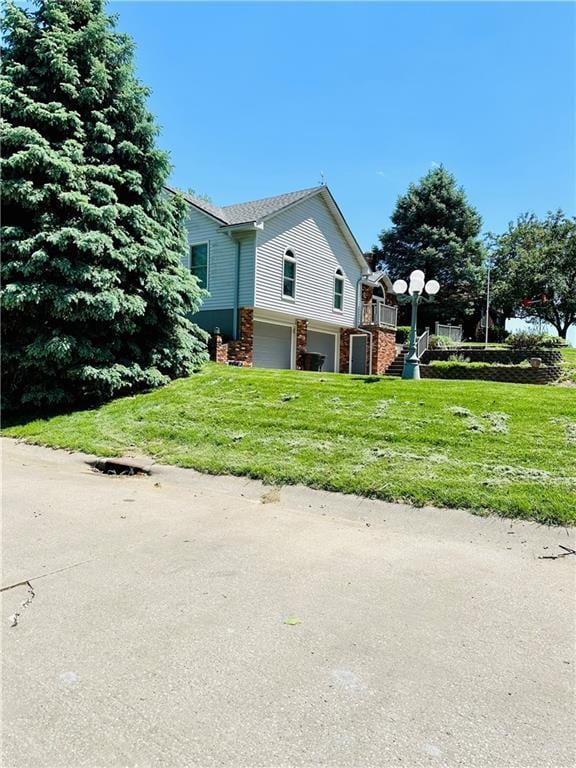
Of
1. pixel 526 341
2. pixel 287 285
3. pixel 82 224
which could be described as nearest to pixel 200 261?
pixel 287 285

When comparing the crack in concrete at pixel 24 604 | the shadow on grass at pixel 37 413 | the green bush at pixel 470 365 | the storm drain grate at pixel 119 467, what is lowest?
the storm drain grate at pixel 119 467

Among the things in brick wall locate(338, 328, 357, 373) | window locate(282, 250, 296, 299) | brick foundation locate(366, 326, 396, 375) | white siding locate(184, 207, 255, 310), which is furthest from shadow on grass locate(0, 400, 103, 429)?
brick wall locate(338, 328, 357, 373)

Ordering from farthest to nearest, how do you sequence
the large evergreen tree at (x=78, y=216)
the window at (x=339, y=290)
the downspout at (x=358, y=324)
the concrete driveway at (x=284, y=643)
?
the downspout at (x=358, y=324) < the window at (x=339, y=290) < the large evergreen tree at (x=78, y=216) < the concrete driveway at (x=284, y=643)

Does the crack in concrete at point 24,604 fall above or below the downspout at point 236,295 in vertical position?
below

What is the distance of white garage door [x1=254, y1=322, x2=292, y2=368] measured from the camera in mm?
18422

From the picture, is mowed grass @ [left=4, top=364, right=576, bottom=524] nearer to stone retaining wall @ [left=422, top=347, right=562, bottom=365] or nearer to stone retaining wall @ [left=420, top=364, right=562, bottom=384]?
stone retaining wall @ [left=420, top=364, right=562, bottom=384]

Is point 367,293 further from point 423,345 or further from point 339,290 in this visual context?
point 423,345

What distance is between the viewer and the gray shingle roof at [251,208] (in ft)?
55.9

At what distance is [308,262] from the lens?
1898 cm

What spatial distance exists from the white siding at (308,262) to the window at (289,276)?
0.22 m

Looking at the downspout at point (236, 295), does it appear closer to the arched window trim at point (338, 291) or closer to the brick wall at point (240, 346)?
the brick wall at point (240, 346)

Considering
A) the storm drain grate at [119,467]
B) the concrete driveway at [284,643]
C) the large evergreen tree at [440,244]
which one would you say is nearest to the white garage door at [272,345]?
the storm drain grate at [119,467]

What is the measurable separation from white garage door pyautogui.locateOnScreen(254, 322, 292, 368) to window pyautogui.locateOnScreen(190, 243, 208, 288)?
2.60 m

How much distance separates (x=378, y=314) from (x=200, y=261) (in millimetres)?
8728
